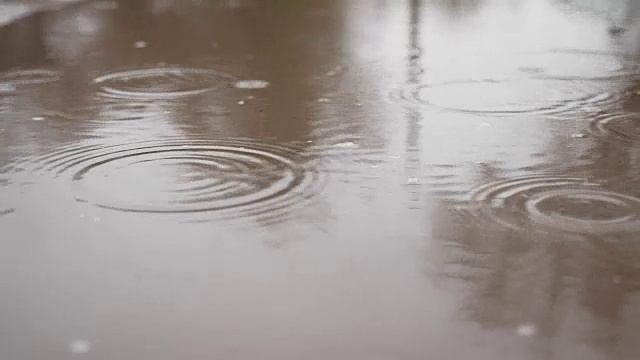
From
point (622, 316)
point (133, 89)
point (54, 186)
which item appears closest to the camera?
point (622, 316)

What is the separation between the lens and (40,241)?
2650 millimetres

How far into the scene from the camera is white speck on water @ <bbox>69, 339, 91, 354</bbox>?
6.70ft

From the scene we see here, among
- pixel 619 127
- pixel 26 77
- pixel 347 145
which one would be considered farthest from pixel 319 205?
pixel 26 77

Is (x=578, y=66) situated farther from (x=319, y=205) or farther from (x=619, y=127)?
(x=319, y=205)

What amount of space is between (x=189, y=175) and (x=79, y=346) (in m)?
1.21

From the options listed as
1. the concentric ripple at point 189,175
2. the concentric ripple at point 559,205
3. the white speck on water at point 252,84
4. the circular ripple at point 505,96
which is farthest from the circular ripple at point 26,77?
the concentric ripple at point 559,205

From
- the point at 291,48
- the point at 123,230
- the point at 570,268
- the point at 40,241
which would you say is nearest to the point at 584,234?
the point at 570,268

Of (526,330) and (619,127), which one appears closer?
(526,330)

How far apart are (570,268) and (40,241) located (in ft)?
5.15

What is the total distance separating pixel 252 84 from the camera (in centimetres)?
478

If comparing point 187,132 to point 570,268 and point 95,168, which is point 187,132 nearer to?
point 95,168

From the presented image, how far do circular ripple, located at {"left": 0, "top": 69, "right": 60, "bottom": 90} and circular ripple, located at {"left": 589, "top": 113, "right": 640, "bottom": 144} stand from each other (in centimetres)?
297

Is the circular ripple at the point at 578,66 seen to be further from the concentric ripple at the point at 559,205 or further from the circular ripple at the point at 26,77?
the circular ripple at the point at 26,77

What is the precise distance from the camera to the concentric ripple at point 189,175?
2918 mm
